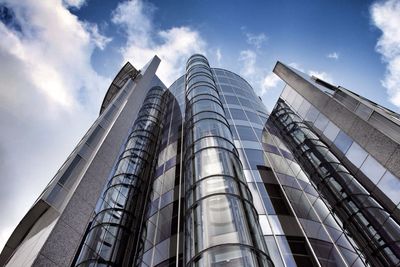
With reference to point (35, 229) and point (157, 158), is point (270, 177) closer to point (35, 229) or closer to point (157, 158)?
point (157, 158)

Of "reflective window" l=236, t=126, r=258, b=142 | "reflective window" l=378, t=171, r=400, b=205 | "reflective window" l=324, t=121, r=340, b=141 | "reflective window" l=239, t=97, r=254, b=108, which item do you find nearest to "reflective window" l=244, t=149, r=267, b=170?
"reflective window" l=236, t=126, r=258, b=142

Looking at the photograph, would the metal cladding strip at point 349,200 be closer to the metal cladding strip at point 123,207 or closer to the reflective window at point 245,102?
the reflective window at point 245,102

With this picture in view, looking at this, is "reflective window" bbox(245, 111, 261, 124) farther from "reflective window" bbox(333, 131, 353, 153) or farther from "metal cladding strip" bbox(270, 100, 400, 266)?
"reflective window" bbox(333, 131, 353, 153)

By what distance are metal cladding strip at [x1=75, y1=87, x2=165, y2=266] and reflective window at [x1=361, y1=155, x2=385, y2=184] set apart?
486 inches

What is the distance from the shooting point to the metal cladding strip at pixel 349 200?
11.4 metres

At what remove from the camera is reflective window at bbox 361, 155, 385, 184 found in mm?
12055

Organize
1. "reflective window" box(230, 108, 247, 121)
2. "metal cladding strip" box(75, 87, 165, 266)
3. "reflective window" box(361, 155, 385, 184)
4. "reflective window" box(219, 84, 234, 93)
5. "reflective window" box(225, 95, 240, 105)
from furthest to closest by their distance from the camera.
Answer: "reflective window" box(219, 84, 234, 93) → "reflective window" box(225, 95, 240, 105) → "reflective window" box(230, 108, 247, 121) → "reflective window" box(361, 155, 385, 184) → "metal cladding strip" box(75, 87, 165, 266)

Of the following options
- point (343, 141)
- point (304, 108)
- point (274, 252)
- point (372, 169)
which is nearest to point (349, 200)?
point (372, 169)

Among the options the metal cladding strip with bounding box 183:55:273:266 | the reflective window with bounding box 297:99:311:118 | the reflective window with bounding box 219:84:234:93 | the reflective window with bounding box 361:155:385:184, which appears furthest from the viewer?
the reflective window with bounding box 219:84:234:93

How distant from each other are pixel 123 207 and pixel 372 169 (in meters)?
13.5

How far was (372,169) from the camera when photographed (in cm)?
1259

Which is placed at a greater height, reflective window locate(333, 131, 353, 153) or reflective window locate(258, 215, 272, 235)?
reflective window locate(333, 131, 353, 153)

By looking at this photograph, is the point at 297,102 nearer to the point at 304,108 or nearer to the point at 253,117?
the point at 304,108

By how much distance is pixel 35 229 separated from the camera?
11.5m
